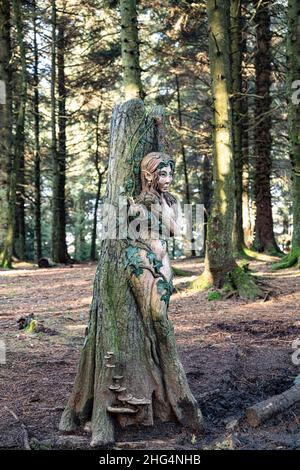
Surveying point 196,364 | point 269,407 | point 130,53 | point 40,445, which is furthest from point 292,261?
point 40,445

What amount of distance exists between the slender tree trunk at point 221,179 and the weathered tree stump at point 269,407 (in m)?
5.79

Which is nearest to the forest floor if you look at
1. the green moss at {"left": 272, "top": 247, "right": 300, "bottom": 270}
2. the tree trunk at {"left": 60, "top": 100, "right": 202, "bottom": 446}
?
the tree trunk at {"left": 60, "top": 100, "right": 202, "bottom": 446}

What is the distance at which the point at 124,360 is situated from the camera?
453 centimetres

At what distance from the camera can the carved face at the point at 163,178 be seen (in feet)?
15.2

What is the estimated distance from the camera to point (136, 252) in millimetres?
4523

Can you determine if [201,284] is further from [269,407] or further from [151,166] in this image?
[151,166]

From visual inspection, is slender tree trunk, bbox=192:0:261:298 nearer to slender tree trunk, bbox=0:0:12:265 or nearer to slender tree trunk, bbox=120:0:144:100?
slender tree trunk, bbox=120:0:144:100

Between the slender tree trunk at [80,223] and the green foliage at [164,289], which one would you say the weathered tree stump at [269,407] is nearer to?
the green foliage at [164,289]

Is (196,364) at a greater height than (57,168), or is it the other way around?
(57,168)

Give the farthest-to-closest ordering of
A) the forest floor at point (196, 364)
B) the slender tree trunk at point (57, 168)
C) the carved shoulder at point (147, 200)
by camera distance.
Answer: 1. the slender tree trunk at point (57, 168)
2. the carved shoulder at point (147, 200)
3. the forest floor at point (196, 364)

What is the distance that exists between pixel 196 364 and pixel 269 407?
6.22ft

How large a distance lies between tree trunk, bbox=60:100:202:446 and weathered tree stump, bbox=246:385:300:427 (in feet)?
1.49

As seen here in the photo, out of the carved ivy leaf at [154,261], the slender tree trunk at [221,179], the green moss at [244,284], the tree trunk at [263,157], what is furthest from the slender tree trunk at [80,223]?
the carved ivy leaf at [154,261]

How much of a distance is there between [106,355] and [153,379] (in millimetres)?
485
